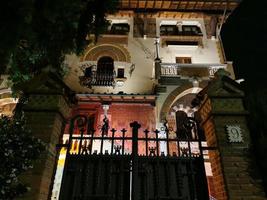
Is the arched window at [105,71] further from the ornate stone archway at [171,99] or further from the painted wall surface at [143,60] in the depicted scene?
the ornate stone archway at [171,99]

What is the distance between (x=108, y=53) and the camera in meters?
14.9

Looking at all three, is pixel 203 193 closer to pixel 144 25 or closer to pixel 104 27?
pixel 104 27

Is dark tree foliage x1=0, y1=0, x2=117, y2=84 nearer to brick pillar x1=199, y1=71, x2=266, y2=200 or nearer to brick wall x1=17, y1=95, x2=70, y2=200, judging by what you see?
brick wall x1=17, y1=95, x2=70, y2=200

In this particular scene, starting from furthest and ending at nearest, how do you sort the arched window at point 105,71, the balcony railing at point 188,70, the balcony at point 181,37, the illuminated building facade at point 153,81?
1. the balcony at point 181,37
2. the arched window at point 105,71
3. the balcony railing at point 188,70
4. the illuminated building facade at point 153,81

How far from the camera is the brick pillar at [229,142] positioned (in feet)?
11.0

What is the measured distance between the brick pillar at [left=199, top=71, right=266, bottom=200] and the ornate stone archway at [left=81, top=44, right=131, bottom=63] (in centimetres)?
1091

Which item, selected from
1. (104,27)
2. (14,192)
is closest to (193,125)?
(14,192)

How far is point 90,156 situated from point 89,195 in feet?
2.13

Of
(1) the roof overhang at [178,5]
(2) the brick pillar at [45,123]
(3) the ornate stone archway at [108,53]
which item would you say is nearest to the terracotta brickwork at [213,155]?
(2) the brick pillar at [45,123]

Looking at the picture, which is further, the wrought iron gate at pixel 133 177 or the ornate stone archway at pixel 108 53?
the ornate stone archway at pixel 108 53

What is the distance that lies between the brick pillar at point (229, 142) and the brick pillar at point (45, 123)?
2.80 m

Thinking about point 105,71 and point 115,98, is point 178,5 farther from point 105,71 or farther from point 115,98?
point 115,98

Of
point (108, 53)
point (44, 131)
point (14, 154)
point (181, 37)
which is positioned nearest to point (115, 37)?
point (108, 53)

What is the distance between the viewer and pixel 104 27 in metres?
6.54
